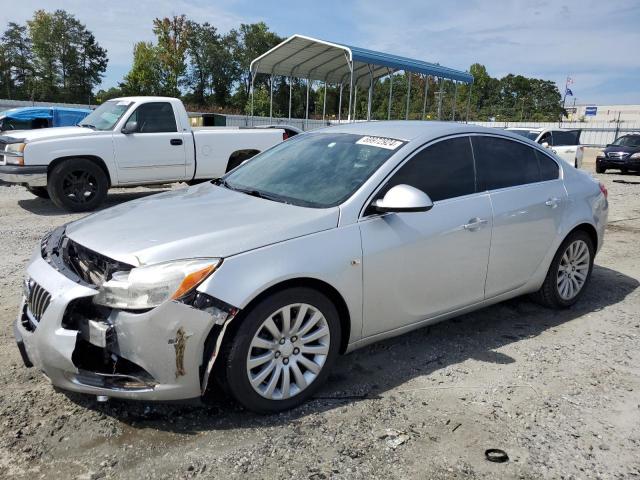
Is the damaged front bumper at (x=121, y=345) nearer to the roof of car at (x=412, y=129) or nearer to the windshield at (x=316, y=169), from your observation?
the windshield at (x=316, y=169)

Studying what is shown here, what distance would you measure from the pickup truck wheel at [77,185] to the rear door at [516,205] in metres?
6.64

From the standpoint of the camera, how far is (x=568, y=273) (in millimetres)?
4547

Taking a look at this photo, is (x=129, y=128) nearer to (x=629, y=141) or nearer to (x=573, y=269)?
(x=573, y=269)

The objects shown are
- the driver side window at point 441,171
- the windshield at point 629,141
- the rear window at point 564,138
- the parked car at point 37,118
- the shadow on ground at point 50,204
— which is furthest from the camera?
the windshield at point 629,141

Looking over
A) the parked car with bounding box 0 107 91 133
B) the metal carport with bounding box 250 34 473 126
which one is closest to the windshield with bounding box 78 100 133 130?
the parked car with bounding box 0 107 91 133

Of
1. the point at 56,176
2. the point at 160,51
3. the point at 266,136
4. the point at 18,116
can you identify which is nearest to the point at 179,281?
the point at 56,176

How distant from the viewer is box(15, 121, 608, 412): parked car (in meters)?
2.55

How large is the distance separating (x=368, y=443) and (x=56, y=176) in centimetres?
732

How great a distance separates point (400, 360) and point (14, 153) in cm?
719

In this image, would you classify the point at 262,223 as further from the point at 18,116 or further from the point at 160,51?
the point at 160,51

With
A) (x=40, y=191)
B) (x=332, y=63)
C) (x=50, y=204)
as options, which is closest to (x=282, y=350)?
(x=40, y=191)

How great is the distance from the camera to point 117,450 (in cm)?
254

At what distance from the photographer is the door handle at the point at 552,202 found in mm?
4188

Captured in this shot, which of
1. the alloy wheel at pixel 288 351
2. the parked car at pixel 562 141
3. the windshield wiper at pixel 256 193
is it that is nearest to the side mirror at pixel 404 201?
the windshield wiper at pixel 256 193
